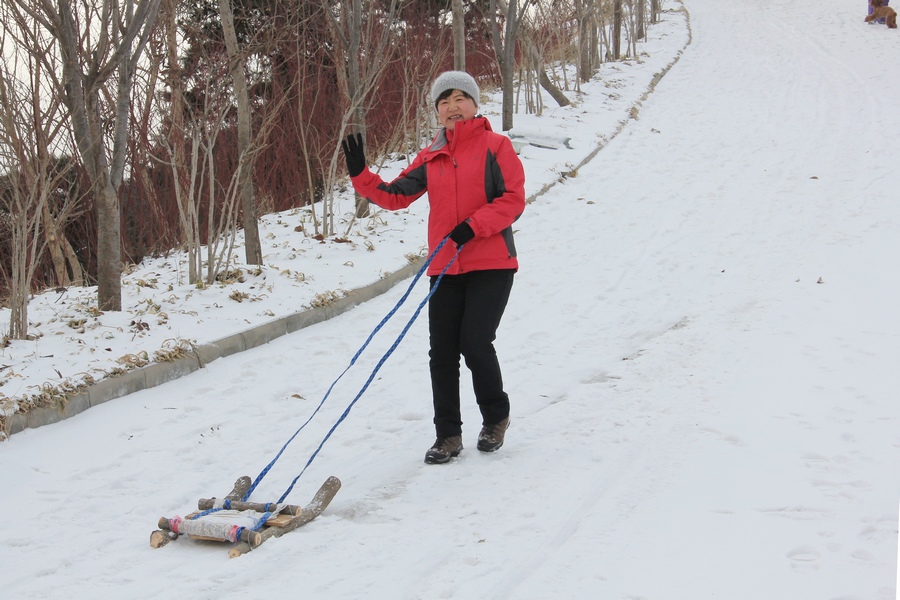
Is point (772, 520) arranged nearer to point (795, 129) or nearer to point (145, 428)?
point (145, 428)

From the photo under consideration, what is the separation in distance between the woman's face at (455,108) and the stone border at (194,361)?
244 cm

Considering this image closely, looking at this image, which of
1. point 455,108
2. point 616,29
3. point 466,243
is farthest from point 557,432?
point 616,29

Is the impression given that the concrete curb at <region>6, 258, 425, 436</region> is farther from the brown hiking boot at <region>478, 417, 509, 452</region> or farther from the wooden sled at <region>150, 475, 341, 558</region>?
the brown hiking boot at <region>478, 417, 509, 452</region>

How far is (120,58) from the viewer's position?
205 inches

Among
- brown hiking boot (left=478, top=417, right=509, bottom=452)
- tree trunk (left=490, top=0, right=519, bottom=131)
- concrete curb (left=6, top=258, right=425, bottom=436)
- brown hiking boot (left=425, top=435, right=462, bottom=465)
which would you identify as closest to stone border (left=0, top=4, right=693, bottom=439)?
concrete curb (left=6, top=258, right=425, bottom=436)

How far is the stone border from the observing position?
4430mm

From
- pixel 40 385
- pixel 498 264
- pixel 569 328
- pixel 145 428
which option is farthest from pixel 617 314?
pixel 40 385

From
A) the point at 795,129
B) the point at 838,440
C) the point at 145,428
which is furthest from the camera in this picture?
the point at 795,129

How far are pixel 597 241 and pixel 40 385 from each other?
18.3 ft

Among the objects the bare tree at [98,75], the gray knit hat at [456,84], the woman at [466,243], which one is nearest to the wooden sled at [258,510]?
the woman at [466,243]

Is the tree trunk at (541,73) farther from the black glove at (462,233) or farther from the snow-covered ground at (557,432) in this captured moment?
the black glove at (462,233)

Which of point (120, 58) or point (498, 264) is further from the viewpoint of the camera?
point (120, 58)

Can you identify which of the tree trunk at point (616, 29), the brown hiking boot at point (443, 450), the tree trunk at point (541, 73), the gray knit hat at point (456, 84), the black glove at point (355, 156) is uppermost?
the tree trunk at point (616, 29)

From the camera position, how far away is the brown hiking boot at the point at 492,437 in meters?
4.09
